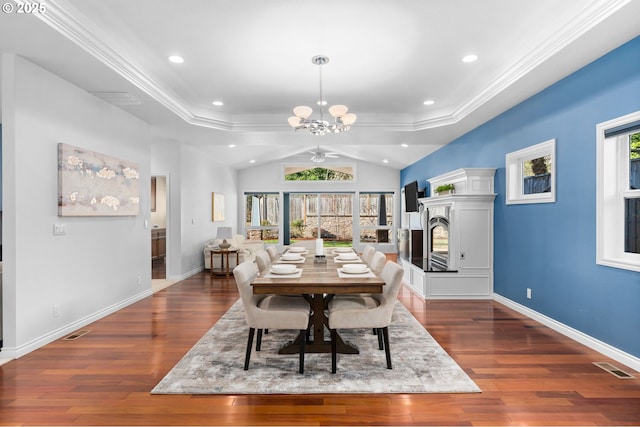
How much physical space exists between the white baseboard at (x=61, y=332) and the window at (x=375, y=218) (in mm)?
7193

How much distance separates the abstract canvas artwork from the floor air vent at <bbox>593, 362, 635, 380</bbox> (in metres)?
4.98

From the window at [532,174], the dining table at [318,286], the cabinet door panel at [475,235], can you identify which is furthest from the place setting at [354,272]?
the cabinet door panel at [475,235]

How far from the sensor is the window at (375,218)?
1086cm

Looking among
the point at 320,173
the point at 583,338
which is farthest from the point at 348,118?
the point at 320,173

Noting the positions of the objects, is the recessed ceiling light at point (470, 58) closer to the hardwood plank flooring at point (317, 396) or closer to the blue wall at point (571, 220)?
the blue wall at point (571, 220)

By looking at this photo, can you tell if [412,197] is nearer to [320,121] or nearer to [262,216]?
[262,216]

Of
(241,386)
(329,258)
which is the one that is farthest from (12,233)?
(329,258)

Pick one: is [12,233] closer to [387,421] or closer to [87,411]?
[87,411]

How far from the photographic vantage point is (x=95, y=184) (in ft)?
12.9

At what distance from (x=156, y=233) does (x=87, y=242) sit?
5260mm

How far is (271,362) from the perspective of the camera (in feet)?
9.36

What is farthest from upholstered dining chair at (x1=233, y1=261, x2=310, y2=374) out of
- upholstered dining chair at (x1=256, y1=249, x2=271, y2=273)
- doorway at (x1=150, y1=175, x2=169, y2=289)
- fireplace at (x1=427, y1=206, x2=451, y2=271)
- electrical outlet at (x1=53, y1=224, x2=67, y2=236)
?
doorway at (x1=150, y1=175, x2=169, y2=289)

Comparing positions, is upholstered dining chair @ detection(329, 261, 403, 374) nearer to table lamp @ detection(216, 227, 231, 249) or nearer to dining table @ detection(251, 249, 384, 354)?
dining table @ detection(251, 249, 384, 354)

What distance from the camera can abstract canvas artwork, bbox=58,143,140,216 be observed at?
11.4 ft
